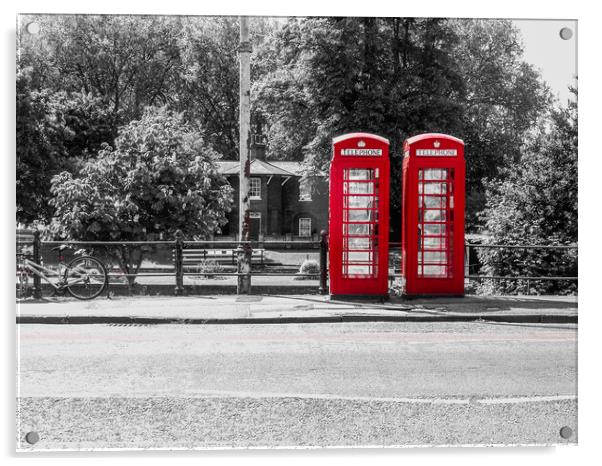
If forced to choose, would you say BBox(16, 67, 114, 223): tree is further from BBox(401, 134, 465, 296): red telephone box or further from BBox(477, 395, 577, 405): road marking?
BBox(401, 134, 465, 296): red telephone box

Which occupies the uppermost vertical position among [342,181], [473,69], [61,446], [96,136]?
[473,69]

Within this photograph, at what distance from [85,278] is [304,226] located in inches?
1020

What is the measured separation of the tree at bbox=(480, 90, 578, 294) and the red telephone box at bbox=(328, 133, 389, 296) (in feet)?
6.83

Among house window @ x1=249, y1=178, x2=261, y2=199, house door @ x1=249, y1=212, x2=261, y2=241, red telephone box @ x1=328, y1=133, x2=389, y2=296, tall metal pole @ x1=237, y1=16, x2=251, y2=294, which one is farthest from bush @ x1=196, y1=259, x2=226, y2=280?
house door @ x1=249, y1=212, x2=261, y2=241

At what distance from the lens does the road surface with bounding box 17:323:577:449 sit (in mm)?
4086

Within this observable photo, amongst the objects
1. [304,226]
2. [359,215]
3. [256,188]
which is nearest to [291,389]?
[359,215]

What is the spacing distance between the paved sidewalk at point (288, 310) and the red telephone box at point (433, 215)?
0.37m

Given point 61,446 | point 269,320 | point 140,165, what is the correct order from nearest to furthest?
point 61,446
point 269,320
point 140,165

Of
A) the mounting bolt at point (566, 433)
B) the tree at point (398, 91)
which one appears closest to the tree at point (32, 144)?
the tree at point (398, 91)

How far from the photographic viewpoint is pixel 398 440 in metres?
4.02

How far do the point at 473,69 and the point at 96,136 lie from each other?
275 inches

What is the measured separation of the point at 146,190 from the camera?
14.3 metres

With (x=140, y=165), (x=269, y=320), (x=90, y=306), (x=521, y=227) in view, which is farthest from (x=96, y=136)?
(x=521, y=227)
